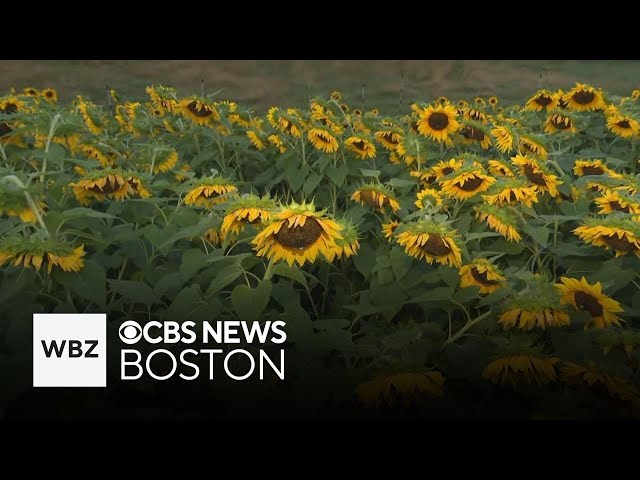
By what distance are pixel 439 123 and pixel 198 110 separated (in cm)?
88

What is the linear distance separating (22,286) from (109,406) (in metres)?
0.26

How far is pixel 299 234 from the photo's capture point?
42.9 inches

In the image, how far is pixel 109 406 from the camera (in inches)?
42.5

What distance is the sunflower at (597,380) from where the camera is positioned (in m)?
1.07

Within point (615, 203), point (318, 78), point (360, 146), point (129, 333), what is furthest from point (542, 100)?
point (318, 78)

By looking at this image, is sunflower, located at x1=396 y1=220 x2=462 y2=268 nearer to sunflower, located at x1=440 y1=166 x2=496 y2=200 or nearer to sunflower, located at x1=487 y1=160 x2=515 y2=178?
sunflower, located at x1=440 y1=166 x2=496 y2=200

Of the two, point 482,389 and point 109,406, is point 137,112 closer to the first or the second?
point 109,406

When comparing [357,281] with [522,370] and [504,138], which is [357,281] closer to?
[522,370]

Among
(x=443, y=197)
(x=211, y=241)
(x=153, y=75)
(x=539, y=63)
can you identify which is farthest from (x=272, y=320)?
(x=539, y=63)

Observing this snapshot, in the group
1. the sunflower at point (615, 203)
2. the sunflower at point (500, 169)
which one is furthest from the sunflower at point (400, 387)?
the sunflower at point (500, 169)

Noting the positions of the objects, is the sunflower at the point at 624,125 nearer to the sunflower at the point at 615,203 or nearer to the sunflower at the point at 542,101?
the sunflower at the point at 542,101

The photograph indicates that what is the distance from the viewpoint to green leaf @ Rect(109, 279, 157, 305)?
119 cm

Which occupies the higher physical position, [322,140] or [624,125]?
[624,125]

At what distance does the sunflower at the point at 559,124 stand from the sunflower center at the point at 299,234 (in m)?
1.72
